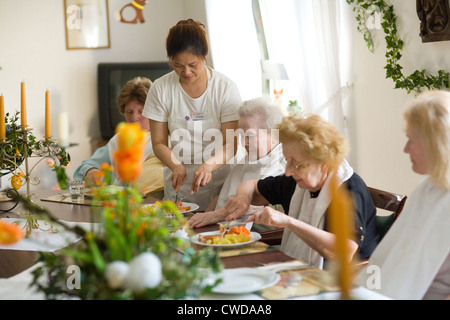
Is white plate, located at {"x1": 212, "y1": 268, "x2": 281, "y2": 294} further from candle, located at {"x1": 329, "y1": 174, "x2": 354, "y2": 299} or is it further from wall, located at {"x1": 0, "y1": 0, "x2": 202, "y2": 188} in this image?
wall, located at {"x1": 0, "y1": 0, "x2": 202, "y2": 188}

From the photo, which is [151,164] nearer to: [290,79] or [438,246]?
[290,79]

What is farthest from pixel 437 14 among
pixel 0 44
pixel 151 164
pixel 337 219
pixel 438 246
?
pixel 0 44

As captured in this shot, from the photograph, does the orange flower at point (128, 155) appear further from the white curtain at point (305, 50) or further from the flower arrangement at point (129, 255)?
the white curtain at point (305, 50)

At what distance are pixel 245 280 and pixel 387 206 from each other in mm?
910

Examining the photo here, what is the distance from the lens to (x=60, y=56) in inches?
233

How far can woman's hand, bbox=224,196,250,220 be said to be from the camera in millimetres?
2459

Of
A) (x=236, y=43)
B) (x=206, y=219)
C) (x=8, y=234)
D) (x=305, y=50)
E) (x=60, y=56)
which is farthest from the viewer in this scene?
(x=60, y=56)

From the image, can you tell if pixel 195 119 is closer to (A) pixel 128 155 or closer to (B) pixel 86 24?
(A) pixel 128 155

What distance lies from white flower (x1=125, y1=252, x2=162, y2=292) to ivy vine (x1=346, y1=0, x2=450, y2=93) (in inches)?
91.6

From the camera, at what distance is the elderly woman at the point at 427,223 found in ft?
5.47

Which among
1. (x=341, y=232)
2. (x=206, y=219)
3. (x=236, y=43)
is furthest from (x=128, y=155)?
(x=236, y=43)

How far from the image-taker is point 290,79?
14.8 feet

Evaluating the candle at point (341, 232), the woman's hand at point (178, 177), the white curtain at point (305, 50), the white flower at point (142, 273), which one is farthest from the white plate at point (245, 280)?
the white curtain at point (305, 50)
